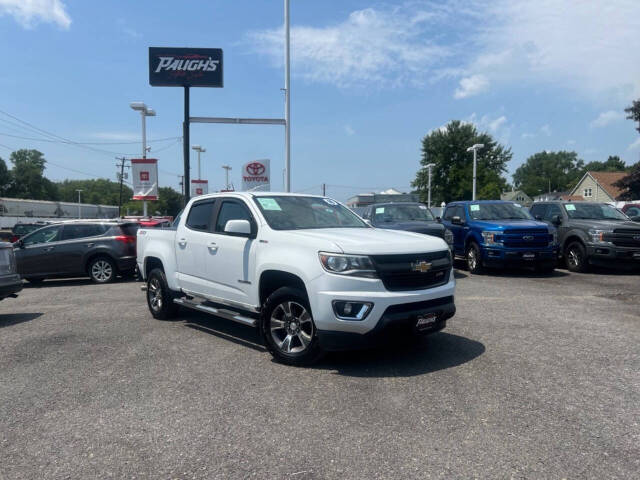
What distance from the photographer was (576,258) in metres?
12.9

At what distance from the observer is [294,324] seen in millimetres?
5203

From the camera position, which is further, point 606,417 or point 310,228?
point 310,228

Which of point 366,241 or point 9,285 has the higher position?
point 366,241

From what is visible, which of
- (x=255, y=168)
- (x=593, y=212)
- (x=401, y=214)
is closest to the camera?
(x=401, y=214)

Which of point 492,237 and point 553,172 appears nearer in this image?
point 492,237

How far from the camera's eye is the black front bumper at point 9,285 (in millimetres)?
8039

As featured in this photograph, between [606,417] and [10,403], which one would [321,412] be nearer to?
[606,417]

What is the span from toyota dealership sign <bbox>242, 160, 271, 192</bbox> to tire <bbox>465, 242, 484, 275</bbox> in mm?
7907

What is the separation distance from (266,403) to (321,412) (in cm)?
51

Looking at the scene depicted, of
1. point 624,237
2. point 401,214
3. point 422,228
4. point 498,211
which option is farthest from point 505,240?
point 624,237

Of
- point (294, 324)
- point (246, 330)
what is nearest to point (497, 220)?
point (246, 330)

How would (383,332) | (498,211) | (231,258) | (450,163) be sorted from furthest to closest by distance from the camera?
1. (450,163)
2. (498,211)
3. (231,258)
4. (383,332)

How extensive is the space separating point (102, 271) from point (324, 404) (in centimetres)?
1046

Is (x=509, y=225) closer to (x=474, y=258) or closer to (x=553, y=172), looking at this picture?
(x=474, y=258)
